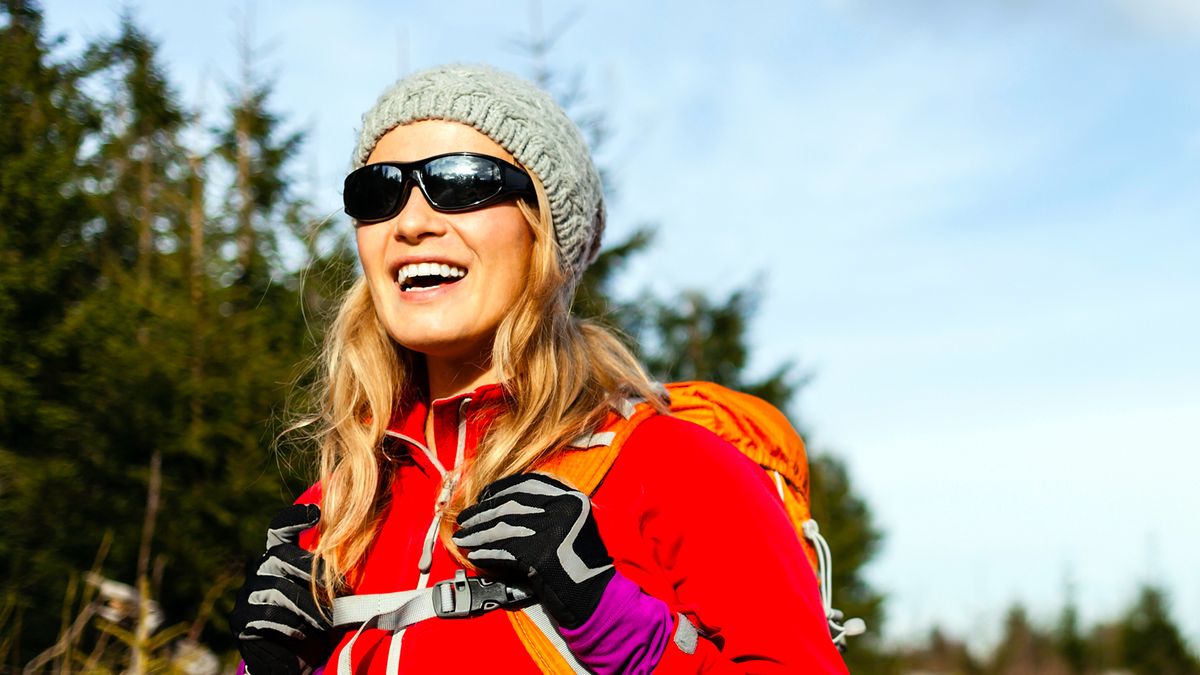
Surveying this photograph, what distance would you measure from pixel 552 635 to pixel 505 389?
0.53m

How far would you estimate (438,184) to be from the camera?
2027 mm

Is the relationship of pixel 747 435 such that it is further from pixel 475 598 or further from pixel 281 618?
pixel 281 618

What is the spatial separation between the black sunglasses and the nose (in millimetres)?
12

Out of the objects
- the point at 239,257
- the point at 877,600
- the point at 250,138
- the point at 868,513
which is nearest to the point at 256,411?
the point at 239,257

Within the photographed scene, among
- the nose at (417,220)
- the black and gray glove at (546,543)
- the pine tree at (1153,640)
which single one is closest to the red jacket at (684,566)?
the black and gray glove at (546,543)

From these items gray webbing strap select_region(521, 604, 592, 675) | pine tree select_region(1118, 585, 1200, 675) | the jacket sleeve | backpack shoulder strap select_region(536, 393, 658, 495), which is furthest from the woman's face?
pine tree select_region(1118, 585, 1200, 675)

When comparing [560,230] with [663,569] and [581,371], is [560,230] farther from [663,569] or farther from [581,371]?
[663,569]

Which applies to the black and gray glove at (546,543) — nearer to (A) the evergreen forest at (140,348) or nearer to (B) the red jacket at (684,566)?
(B) the red jacket at (684,566)

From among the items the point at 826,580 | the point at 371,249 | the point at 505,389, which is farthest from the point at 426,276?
the point at 826,580

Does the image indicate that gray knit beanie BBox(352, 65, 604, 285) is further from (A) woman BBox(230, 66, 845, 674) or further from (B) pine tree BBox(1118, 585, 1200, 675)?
(B) pine tree BBox(1118, 585, 1200, 675)

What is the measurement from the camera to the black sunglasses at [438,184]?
2023mm

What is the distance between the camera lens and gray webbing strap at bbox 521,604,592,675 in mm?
1741

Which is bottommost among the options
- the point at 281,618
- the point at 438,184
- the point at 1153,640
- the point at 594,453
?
the point at 281,618

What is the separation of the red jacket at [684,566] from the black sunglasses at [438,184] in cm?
39
